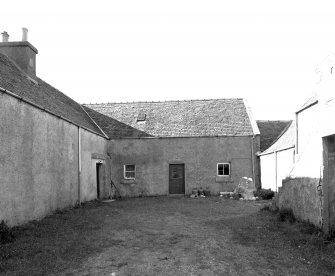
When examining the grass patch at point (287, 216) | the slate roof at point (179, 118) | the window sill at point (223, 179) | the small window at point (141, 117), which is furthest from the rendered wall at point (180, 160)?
the grass patch at point (287, 216)

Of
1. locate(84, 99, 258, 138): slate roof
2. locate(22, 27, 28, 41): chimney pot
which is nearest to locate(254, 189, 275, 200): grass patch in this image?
locate(84, 99, 258, 138): slate roof

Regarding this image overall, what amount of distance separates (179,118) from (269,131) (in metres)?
7.09

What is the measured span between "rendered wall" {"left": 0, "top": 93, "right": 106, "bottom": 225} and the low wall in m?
8.90

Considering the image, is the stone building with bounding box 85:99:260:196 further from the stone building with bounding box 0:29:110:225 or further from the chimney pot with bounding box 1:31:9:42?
the chimney pot with bounding box 1:31:9:42

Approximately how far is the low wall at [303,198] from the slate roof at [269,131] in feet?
38.5

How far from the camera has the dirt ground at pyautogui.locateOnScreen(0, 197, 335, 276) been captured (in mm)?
6445

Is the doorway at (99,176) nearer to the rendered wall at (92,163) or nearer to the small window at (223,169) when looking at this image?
the rendered wall at (92,163)

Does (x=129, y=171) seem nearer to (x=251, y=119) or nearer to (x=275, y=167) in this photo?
(x=251, y=119)

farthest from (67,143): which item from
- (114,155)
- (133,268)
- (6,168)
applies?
(133,268)

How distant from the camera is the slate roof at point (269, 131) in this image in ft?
76.9

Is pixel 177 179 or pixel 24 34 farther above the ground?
pixel 24 34

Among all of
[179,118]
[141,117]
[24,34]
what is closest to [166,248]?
[24,34]

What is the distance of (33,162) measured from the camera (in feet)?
37.6

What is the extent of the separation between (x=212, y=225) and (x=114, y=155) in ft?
42.8
